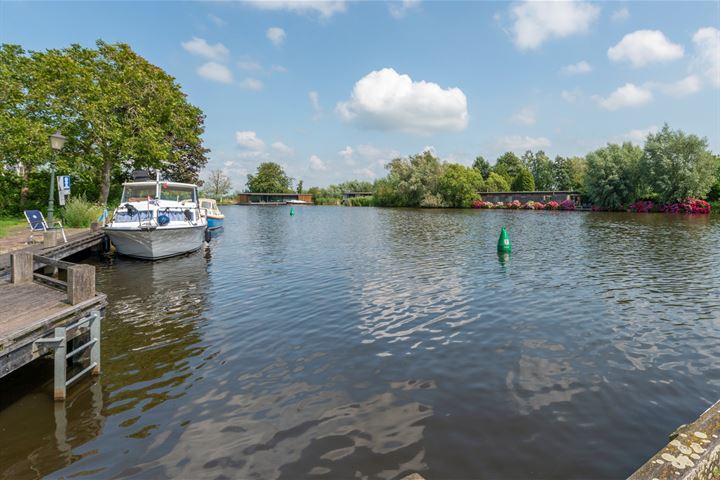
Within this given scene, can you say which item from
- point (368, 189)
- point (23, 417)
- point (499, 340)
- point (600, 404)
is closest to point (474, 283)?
point (499, 340)

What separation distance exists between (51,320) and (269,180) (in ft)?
456

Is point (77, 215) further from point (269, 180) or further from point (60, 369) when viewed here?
point (269, 180)

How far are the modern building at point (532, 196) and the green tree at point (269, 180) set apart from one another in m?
80.8

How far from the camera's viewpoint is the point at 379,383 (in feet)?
20.3

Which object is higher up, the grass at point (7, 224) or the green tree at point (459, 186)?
the green tree at point (459, 186)

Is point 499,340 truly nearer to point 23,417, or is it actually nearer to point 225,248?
point 23,417

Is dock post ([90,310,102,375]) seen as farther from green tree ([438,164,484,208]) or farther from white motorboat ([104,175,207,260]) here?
green tree ([438,164,484,208])

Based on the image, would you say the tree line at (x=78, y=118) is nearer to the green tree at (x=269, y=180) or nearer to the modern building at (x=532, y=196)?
the modern building at (x=532, y=196)

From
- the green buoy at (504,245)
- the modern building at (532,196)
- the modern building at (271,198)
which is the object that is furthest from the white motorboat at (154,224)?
the modern building at (271,198)

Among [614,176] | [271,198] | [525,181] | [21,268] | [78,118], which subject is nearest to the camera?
[21,268]

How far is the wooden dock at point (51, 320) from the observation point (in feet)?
18.2

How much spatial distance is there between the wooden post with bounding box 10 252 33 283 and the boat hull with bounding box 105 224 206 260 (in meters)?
7.75

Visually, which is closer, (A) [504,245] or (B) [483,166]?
(A) [504,245]

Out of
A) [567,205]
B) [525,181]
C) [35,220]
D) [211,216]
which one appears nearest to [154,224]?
[35,220]
